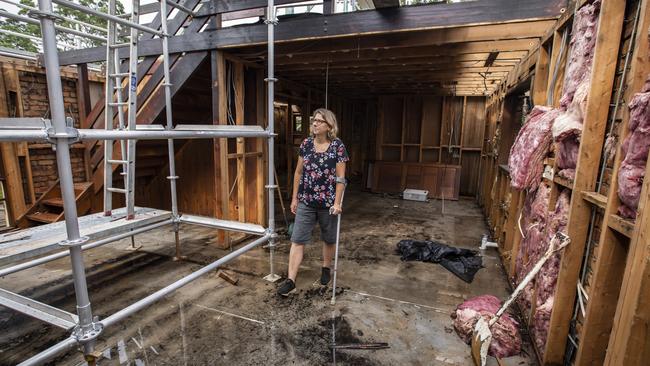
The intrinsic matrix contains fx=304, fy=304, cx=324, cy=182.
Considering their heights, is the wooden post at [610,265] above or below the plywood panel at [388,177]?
above

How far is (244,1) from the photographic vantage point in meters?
3.25

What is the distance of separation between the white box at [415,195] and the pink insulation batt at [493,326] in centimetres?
435

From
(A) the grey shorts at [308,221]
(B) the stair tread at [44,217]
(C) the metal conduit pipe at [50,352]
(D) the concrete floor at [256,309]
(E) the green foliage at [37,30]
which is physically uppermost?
(E) the green foliage at [37,30]

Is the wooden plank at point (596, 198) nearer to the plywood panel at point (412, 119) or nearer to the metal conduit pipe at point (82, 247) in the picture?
the metal conduit pipe at point (82, 247)

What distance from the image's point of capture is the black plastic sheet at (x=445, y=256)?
336cm

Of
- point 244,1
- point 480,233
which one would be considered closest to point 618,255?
point 480,233

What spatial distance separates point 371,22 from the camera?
2.90 metres

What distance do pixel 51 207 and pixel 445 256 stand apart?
17.6 feet

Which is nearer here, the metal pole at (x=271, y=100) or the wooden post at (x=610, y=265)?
the wooden post at (x=610, y=265)

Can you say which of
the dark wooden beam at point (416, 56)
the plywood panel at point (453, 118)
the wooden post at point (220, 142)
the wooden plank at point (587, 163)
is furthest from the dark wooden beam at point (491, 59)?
the plywood panel at point (453, 118)

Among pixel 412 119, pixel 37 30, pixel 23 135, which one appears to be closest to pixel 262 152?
pixel 23 135

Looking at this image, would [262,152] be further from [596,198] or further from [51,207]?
[596,198]

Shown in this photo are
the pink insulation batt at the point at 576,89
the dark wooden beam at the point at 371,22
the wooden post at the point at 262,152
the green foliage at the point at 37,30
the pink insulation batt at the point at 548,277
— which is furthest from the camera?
the green foliage at the point at 37,30

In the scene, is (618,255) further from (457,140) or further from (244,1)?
(457,140)
